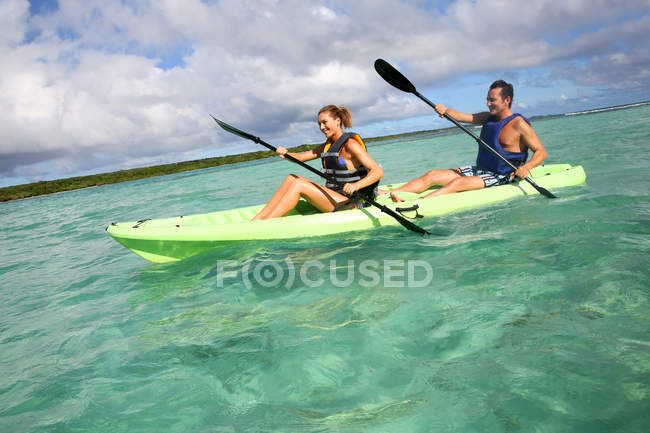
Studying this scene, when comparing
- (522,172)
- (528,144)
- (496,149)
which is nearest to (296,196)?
(496,149)

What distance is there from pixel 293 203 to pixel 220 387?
283 cm

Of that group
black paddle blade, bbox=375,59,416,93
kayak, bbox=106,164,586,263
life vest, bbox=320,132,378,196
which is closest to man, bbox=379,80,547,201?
kayak, bbox=106,164,586,263

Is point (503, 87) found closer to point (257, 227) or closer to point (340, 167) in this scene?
point (340, 167)

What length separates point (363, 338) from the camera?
7.89 ft

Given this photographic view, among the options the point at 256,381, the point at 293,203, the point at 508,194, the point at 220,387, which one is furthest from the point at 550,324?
the point at 508,194

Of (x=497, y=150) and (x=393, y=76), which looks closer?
(x=497, y=150)

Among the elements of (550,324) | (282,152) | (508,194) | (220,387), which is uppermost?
(282,152)

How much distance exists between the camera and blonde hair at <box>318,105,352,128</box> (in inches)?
174

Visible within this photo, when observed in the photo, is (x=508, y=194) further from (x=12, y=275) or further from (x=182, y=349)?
(x=12, y=275)

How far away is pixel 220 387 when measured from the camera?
6.98ft

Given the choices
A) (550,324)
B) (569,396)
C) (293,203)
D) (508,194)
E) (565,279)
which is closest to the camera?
(569,396)

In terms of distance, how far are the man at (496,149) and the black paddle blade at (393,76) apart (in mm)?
622

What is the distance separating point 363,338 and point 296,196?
101 inches

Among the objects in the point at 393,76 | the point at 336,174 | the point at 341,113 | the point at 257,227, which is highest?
the point at 393,76
